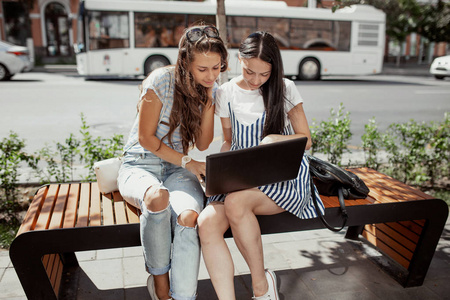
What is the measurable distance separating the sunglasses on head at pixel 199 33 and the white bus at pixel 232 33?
388 inches

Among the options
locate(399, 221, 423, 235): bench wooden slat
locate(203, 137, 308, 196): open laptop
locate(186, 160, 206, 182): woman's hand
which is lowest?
locate(399, 221, 423, 235): bench wooden slat

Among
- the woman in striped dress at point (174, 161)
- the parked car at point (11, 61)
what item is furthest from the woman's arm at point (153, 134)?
the parked car at point (11, 61)

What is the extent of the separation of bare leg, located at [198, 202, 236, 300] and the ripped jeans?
0.17 ft

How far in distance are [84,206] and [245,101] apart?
1.16 meters

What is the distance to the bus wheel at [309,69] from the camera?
1544 centimetres

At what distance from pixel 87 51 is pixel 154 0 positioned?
9.69 ft

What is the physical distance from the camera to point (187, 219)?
2135 mm

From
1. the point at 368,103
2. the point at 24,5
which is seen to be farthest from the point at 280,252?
the point at 24,5

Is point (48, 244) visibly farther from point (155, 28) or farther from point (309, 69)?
point (309, 69)

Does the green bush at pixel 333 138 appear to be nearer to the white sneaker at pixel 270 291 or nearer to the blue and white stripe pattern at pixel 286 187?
the blue and white stripe pattern at pixel 286 187

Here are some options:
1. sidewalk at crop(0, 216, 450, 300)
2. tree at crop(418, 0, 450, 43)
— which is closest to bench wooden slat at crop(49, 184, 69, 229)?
sidewalk at crop(0, 216, 450, 300)

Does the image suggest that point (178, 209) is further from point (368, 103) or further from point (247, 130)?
point (368, 103)

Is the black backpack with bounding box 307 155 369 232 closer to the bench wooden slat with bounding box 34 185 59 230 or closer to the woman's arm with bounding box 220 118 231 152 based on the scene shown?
the woman's arm with bounding box 220 118 231 152

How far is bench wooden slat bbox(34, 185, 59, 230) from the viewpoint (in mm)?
2164
